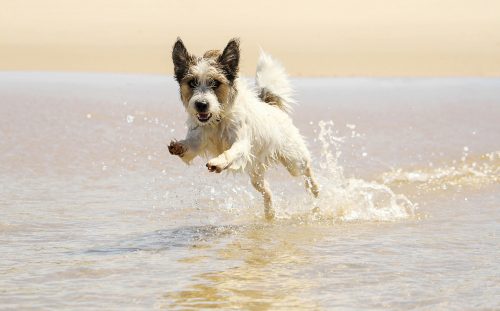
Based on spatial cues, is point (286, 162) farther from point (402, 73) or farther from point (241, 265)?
point (402, 73)

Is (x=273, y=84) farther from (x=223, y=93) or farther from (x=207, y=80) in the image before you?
(x=207, y=80)

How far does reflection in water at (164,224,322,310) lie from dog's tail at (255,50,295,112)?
5.06 feet

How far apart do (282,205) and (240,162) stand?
1.12 metres

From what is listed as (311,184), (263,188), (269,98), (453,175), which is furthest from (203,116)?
(453,175)

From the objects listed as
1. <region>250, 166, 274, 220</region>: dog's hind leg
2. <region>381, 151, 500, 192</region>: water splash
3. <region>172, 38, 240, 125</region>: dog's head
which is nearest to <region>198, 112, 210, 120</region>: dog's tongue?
<region>172, 38, 240, 125</region>: dog's head

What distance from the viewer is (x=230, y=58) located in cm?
652

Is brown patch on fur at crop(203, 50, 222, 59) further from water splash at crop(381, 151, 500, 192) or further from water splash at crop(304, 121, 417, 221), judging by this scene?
water splash at crop(381, 151, 500, 192)

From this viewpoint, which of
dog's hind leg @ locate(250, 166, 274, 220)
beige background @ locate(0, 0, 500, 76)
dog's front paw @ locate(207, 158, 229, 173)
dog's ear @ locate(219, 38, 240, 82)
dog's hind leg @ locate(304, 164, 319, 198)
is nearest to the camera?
dog's front paw @ locate(207, 158, 229, 173)

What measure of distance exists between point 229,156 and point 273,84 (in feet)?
4.91

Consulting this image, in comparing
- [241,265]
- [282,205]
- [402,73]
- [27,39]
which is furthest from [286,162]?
[27,39]

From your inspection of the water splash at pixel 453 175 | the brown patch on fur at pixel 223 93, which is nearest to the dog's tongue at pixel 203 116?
the brown patch on fur at pixel 223 93

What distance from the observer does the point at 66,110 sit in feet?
41.3

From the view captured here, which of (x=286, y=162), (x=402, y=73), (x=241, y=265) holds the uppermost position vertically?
(x=402, y=73)

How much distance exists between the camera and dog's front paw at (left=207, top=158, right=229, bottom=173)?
240 inches
